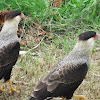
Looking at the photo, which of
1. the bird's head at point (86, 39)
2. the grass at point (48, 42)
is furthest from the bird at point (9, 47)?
the bird's head at point (86, 39)

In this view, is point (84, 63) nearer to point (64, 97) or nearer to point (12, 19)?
point (64, 97)

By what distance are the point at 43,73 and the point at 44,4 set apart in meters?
2.19

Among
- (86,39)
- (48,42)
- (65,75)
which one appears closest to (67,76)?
(65,75)

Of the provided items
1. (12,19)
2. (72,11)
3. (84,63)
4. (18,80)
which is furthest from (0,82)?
(72,11)

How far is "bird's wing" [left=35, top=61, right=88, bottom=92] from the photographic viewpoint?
326cm

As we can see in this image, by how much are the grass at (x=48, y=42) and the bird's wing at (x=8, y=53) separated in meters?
0.54

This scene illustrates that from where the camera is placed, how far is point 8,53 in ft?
12.5

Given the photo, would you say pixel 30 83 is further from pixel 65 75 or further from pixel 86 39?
pixel 86 39

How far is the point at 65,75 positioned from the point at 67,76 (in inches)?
1.2

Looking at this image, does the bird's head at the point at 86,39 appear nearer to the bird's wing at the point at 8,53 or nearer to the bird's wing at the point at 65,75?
the bird's wing at the point at 65,75

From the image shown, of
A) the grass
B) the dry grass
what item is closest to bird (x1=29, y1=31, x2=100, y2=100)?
the dry grass

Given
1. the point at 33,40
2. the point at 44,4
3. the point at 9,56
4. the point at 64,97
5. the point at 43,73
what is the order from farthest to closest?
the point at 44,4
the point at 33,40
the point at 43,73
the point at 9,56
the point at 64,97

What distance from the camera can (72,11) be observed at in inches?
Answer: 235

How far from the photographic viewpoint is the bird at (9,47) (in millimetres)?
3750
